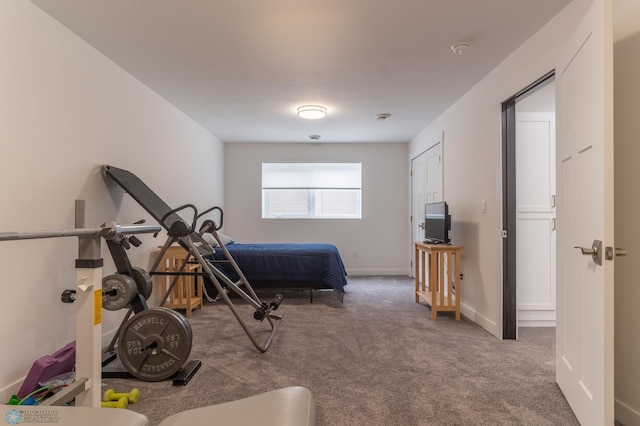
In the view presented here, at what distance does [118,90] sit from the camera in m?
2.84

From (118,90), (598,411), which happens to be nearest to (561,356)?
(598,411)

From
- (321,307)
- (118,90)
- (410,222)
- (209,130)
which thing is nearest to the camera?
(118,90)

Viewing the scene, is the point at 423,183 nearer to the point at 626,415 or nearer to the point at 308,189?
the point at 308,189

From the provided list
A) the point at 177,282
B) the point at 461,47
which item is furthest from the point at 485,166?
the point at 177,282

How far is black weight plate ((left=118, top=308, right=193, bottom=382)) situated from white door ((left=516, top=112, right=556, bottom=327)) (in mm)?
3050

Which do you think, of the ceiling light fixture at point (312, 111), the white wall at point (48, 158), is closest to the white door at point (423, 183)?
the ceiling light fixture at point (312, 111)

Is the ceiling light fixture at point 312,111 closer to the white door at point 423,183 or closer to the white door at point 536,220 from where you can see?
the white door at point 423,183

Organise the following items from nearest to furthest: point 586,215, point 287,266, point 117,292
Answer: point 586,215, point 117,292, point 287,266

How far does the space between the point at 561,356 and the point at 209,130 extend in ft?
16.2

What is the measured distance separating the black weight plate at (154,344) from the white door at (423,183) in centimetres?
349

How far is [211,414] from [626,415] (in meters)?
2.00

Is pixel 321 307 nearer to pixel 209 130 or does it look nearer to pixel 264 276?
pixel 264 276

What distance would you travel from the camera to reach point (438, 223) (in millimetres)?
3746

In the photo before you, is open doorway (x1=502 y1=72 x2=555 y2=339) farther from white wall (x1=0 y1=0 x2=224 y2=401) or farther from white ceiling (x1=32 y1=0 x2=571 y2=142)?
white wall (x1=0 y1=0 x2=224 y2=401)
